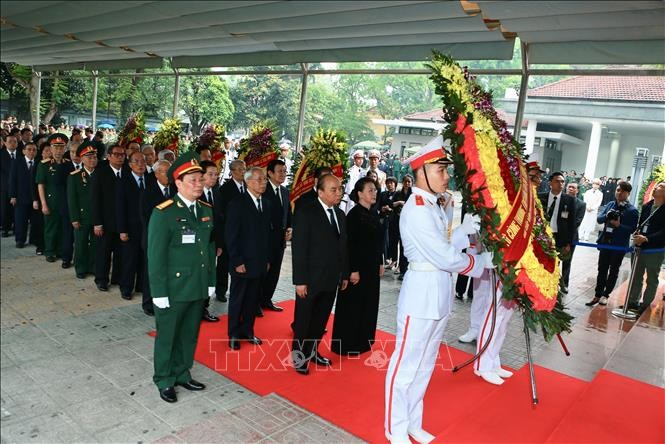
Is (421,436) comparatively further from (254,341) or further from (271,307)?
(271,307)

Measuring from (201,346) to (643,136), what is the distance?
654 centimetres

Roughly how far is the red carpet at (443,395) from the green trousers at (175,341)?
16.9 inches

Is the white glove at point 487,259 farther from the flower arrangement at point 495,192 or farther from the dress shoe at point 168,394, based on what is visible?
the dress shoe at point 168,394

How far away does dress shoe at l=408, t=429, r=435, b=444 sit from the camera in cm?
279

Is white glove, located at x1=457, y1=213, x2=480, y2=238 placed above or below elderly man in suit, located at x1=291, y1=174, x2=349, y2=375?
above

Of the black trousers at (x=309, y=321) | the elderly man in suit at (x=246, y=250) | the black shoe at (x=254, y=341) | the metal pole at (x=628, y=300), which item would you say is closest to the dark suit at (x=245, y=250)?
the elderly man in suit at (x=246, y=250)

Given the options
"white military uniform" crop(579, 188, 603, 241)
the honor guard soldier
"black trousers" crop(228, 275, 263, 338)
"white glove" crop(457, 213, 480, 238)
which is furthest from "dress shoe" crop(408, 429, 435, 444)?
"white military uniform" crop(579, 188, 603, 241)

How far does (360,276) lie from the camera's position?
13.5 feet

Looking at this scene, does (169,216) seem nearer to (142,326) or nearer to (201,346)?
(201,346)

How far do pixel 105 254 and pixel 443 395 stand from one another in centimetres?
393

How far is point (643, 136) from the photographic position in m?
6.68

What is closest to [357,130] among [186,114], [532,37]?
[186,114]

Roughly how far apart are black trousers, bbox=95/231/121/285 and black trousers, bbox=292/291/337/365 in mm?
2710

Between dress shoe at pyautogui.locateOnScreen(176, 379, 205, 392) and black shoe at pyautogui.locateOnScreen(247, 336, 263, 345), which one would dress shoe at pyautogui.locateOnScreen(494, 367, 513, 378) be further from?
dress shoe at pyautogui.locateOnScreen(176, 379, 205, 392)
